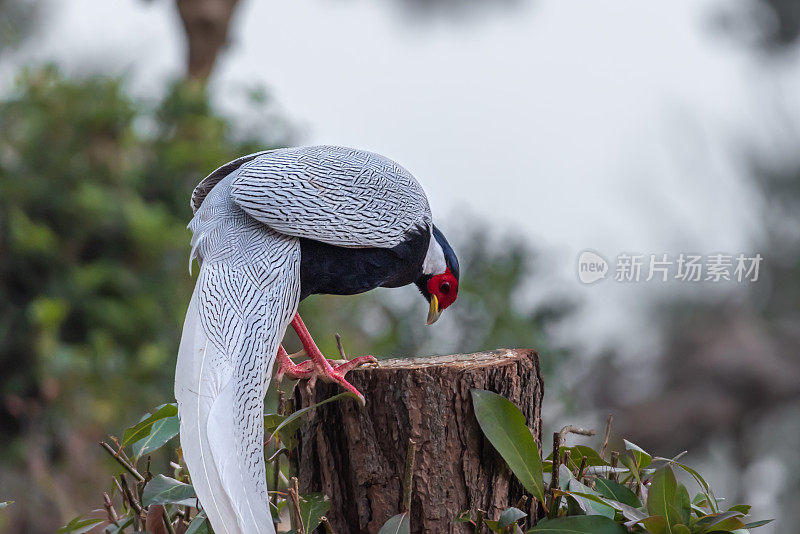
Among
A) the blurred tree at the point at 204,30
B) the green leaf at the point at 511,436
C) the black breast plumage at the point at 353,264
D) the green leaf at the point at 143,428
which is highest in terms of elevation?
the blurred tree at the point at 204,30

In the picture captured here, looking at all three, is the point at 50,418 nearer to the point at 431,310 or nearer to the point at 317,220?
the point at 431,310

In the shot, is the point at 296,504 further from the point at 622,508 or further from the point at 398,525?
the point at 622,508

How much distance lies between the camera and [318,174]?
1294mm

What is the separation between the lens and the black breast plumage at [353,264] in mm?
1303

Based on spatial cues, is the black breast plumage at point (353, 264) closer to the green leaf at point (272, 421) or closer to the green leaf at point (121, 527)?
the green leaf at point (272, 421)

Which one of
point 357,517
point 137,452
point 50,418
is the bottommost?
point 50,418

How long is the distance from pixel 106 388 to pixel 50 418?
26cm

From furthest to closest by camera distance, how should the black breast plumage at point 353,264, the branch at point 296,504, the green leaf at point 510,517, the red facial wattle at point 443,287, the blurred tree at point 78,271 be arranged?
the blurred tree at point 78,271 → the red facial wattle at point 443,287 → the black breast plumage at point 353,264 → the green leaf at point 510,517 → the branch at point 296,504

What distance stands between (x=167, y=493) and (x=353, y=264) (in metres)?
0.47

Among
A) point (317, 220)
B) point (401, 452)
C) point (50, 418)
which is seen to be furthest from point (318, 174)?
point (50, 418)

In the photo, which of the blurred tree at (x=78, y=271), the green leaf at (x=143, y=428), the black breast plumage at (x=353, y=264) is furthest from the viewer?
the blurred tree at (x=78, y=271)

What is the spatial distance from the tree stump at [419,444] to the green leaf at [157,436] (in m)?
0.18

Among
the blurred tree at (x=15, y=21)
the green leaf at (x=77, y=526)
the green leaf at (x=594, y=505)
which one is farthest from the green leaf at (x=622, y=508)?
the blurred tree at (x=15, y=21)

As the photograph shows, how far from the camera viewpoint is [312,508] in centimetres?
108
